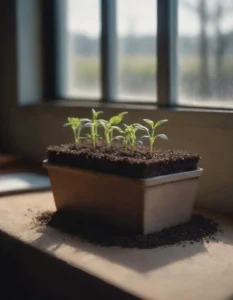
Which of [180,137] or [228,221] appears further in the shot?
[180,137]

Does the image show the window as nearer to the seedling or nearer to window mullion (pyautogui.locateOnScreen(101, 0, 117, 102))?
window mullion (pyautogui.locateOnScreen(101, 0, 117, 102))

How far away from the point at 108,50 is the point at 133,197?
31.8 inches

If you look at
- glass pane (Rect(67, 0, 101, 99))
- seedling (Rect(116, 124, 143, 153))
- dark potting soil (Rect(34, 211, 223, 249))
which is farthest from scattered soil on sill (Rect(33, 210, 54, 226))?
glass pane (Rect(67, 0, 101, 99))

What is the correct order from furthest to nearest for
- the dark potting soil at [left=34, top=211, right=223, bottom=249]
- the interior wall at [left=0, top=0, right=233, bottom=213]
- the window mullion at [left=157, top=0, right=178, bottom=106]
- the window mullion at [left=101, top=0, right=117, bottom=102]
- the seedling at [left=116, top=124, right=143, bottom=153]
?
the window mullion at [left=101, top=0, right=117, bottom=102] → the window mullion at [left=157, top=0, right=178, bottom=106] → the interior wall at [left=0, top=0, right=233, bottom=213] → the seedling at [left=116, top=124, right=143, bottom=153] → the dark potting soil at [left=34, top=211, right=223, bottom=249]

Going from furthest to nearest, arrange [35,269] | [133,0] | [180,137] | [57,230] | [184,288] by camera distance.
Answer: [133,0]
[180,137]
[57,230]
[35,269]
[184,288]

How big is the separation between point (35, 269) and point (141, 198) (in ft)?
0.88

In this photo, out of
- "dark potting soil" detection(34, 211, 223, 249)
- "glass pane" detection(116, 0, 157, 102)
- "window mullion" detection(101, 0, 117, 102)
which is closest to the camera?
"dark potting soil" detection(34, 211, 223, 249)

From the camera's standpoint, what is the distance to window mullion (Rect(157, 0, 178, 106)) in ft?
5.13

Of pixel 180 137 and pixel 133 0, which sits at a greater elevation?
pixel 133 0

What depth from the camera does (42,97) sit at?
2.12 meters

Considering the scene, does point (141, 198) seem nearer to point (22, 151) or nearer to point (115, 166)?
point (115, 166)

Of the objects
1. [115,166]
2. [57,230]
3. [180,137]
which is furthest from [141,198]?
[180,137]

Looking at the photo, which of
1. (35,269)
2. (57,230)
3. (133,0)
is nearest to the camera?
(35,269)

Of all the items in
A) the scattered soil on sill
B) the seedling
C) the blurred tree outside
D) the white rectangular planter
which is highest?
the blurred tree outside
